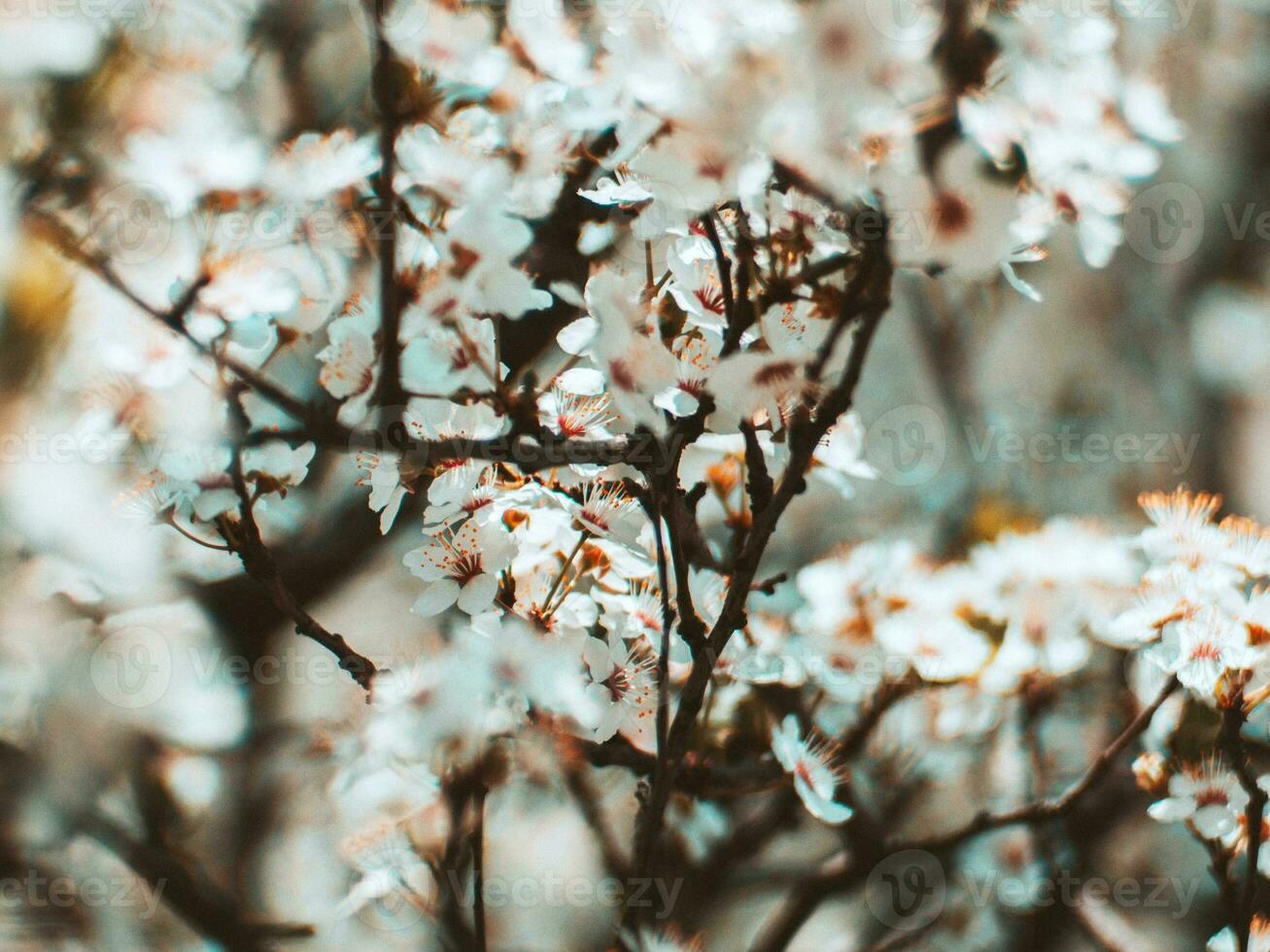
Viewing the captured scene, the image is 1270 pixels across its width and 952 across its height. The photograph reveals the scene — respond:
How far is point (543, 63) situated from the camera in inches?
32.3

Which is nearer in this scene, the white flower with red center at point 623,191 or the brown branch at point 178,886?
the white flower with red center at point 623,191

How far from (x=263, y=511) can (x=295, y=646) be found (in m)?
1.39

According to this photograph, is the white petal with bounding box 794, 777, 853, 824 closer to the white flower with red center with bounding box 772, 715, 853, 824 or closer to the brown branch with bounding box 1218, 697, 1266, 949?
the white flower with red center with bounding box 772, 715, 853, 824

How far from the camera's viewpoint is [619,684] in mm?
894

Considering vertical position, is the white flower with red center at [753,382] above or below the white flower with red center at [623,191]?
below

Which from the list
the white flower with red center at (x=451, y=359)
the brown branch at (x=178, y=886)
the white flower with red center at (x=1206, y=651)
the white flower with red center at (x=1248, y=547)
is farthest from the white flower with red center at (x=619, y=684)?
the brown branch at (x=178, y=886)

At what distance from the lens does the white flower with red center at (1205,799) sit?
0.98m

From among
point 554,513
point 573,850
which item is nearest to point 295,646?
point 573,850

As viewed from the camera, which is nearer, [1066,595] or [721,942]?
[1066,595]

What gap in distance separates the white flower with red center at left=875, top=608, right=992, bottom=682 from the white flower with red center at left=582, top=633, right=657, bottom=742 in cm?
41

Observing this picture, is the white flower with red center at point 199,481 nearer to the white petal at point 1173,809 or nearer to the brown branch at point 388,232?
the brown branch at point 388,232

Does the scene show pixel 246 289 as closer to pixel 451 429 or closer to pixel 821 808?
pixel 451 429

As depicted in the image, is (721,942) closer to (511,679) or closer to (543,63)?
Answer: (511,679)

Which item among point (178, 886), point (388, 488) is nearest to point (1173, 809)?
point (388, 488)
